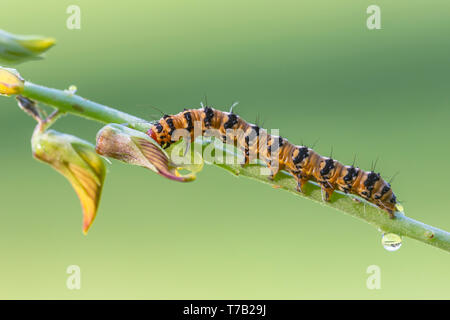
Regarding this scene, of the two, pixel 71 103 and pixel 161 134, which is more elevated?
pixel 161 134

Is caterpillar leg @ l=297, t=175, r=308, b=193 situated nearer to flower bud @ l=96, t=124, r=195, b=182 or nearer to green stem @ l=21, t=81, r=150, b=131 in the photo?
flower bud @ l=96, t=124, r=195, b=182

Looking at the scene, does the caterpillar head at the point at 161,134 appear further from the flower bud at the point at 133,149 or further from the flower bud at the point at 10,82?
the flower bud at the point at 10,82

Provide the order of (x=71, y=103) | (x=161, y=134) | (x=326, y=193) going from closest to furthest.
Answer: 1. (x=71, y=103)
2. (x=326, y=193)
3. (x=161, y=134)

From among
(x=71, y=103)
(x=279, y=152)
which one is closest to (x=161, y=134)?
(x=279, y=152)

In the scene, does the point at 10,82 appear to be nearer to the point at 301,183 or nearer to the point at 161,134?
the point at 161,134

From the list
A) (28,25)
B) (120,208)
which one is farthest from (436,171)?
(28,25)

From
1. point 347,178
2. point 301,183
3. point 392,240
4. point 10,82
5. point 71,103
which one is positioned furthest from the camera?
point 347,178

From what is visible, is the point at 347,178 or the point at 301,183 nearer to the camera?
the point at 301,183

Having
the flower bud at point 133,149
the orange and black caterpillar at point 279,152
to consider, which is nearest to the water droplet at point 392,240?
the orange and black caterpillar at point 279,152
